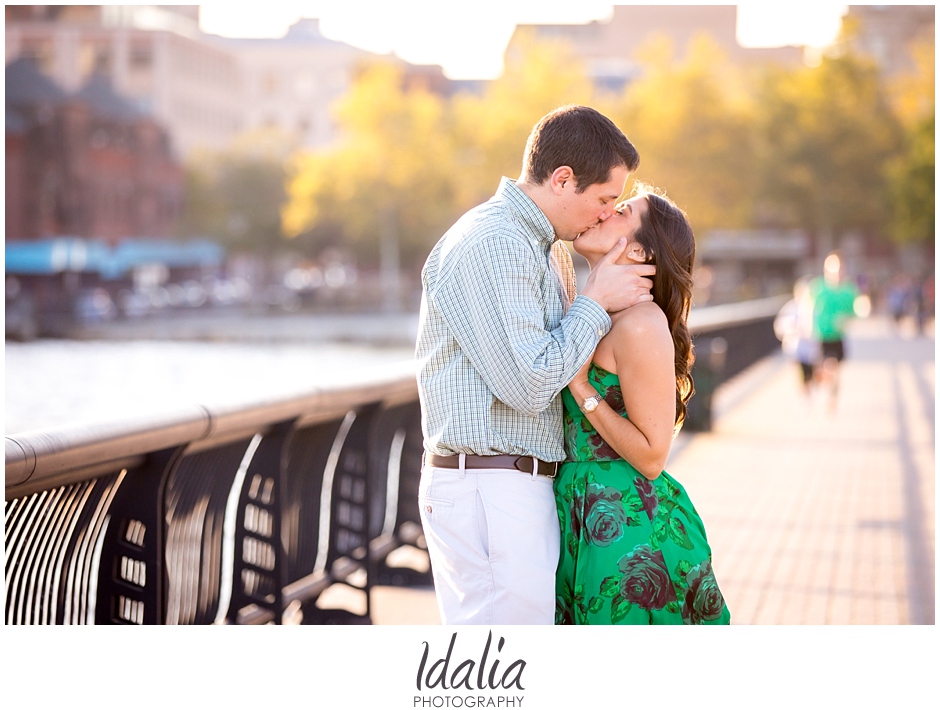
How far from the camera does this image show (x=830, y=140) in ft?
165

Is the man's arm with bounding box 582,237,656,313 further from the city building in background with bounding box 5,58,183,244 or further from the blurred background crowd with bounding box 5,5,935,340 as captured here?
the city building in background with bounding box 5,58,183,244

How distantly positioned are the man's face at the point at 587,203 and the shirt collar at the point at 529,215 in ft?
0.11

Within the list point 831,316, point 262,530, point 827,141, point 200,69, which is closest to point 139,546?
point 262,530

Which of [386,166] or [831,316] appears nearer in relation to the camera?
[831,316]

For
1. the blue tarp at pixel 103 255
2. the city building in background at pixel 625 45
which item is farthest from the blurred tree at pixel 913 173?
the blue tarp at pixel 103 255

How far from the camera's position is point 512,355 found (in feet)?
8.39

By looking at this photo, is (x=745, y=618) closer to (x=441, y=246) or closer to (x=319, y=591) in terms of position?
(x=319, y=591)

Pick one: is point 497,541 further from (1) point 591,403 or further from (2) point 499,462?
(1) point 591,403

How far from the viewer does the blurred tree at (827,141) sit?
48344mm

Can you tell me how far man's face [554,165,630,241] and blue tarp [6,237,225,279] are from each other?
54.0 meters

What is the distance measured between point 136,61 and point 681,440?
203 feet

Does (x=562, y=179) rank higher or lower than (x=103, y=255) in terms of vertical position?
higher

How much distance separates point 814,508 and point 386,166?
167ft

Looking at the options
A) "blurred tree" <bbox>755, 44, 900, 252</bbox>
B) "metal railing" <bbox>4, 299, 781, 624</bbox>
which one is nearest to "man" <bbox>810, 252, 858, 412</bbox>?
"metal railing" <bbox>4, 299, 781, 624</bbox>
